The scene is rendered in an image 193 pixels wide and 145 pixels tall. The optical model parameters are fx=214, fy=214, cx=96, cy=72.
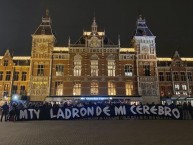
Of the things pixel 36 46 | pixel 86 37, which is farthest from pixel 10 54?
pixel 86 37

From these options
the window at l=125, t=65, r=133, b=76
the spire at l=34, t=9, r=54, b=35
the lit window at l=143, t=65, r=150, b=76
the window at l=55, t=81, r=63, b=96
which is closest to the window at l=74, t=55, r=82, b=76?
the window at l=55, t=81, r=63, b=96

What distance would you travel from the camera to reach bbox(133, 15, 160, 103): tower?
4369 centimetres

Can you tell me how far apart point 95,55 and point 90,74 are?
13.8ft

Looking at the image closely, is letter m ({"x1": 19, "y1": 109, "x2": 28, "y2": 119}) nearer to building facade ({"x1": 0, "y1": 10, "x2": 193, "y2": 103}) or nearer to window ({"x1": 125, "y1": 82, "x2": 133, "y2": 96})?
building facade ({"x1": 0, "y1": 10, "x2": 193, "y2": 103})

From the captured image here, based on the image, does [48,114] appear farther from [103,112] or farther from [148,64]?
[148,64]

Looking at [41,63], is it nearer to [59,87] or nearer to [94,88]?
[59,87]

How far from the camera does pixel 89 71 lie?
145 feet

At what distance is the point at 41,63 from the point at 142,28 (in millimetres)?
23685

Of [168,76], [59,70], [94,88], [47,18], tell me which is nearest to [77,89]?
[94,88]

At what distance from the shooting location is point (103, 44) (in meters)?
45.7

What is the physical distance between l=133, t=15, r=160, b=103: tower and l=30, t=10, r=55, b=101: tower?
18.4 metres

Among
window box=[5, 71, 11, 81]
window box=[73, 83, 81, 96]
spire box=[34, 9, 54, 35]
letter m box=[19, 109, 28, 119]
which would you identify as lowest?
letter m box=[19, 109, 28, 119]

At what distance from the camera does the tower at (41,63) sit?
140 feet

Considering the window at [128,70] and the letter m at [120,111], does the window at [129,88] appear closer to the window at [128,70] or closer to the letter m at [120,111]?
the window at [128,70]
